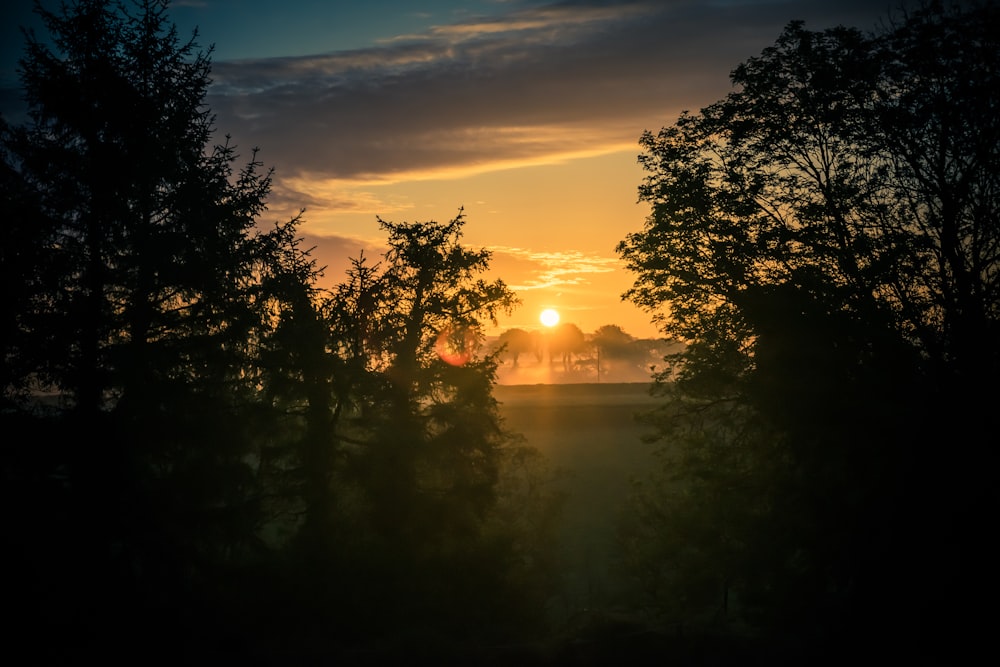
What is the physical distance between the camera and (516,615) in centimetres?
2467

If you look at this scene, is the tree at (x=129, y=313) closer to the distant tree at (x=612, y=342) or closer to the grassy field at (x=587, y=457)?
the grassy field at (x=587, y=457)

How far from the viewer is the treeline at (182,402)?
15602mm

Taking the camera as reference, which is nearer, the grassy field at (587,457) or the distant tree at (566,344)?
the grassy field at (587,457)

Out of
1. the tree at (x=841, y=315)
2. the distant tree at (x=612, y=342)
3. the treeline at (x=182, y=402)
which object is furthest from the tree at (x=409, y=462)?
the distant tree at (x=612, y=342)

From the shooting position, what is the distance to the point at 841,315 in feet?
54.2

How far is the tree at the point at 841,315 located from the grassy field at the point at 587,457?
13795 millimetres

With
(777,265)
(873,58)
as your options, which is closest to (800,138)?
(873,58)

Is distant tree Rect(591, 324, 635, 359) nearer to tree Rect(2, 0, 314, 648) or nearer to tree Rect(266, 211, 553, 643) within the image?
tree Rect(266, 211, 553, 643)

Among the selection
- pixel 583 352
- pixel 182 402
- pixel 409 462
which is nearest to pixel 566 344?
pixel 583 352

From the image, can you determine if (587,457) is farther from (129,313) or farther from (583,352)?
(583,352)

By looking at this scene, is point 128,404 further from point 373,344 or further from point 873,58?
point 873,58

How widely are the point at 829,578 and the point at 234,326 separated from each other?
15.5 metres

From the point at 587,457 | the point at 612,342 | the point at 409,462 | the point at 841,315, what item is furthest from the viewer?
the point at 612,342

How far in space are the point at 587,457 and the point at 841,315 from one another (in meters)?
42.7
